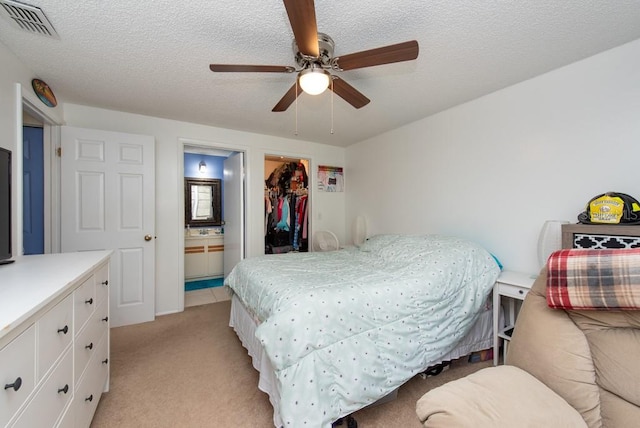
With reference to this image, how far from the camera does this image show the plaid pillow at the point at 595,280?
0.90 metres

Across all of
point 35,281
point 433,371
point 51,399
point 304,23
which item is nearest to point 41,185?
point 35,281

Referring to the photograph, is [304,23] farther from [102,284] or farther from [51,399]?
[102,284]

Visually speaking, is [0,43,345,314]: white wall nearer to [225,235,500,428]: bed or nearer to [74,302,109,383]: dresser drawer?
[74,302,109,383]: dresser drawer

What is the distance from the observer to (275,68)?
5.07ft

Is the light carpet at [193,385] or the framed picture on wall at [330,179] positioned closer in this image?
the light carpet at [193,385]

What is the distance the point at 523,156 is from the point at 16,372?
123 inches

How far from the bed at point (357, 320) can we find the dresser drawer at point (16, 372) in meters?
0.81

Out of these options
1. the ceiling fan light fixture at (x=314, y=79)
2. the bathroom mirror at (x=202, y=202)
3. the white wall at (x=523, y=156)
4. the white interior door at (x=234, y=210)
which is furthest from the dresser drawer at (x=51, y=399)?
the bathroom mirror at (x=202, y=202)

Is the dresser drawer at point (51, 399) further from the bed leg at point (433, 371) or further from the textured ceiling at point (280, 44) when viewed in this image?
the bed leg at point (433, 371)

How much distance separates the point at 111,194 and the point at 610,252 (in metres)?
3.83

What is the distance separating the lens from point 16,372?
738mm

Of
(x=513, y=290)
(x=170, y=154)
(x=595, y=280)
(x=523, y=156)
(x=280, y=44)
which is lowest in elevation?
(x=513, y=290)

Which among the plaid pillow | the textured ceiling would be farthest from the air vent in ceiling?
the plaid pillow

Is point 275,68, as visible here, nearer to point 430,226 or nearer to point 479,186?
point 479,186
